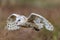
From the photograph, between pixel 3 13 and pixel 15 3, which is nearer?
pixel 3 13

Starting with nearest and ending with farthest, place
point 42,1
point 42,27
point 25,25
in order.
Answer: point 42,27 → point 25,25 → point 42,1

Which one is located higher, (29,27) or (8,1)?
(8,1)

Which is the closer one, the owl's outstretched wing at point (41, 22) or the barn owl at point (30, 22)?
the owl's outstretched wing at point (41, 22)

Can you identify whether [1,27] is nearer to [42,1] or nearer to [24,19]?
[24,19]

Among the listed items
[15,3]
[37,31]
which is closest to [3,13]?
[15,3]

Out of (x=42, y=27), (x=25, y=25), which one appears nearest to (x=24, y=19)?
(x=25, y=25)

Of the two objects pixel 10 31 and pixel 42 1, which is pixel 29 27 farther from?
pixel 42 1

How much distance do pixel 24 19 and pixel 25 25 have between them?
0.06 metres

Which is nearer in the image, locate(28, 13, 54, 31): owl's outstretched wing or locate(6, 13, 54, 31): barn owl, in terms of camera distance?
locate(28, 13, 54, 31): owl's outstretched wing

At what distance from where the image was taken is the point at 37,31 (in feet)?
9.64

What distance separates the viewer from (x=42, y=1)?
5797 millimetres

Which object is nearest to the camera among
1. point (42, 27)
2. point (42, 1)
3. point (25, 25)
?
point (42, 27)

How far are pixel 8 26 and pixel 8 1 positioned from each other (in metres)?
2.88

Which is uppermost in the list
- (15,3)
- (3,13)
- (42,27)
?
(15,3)
